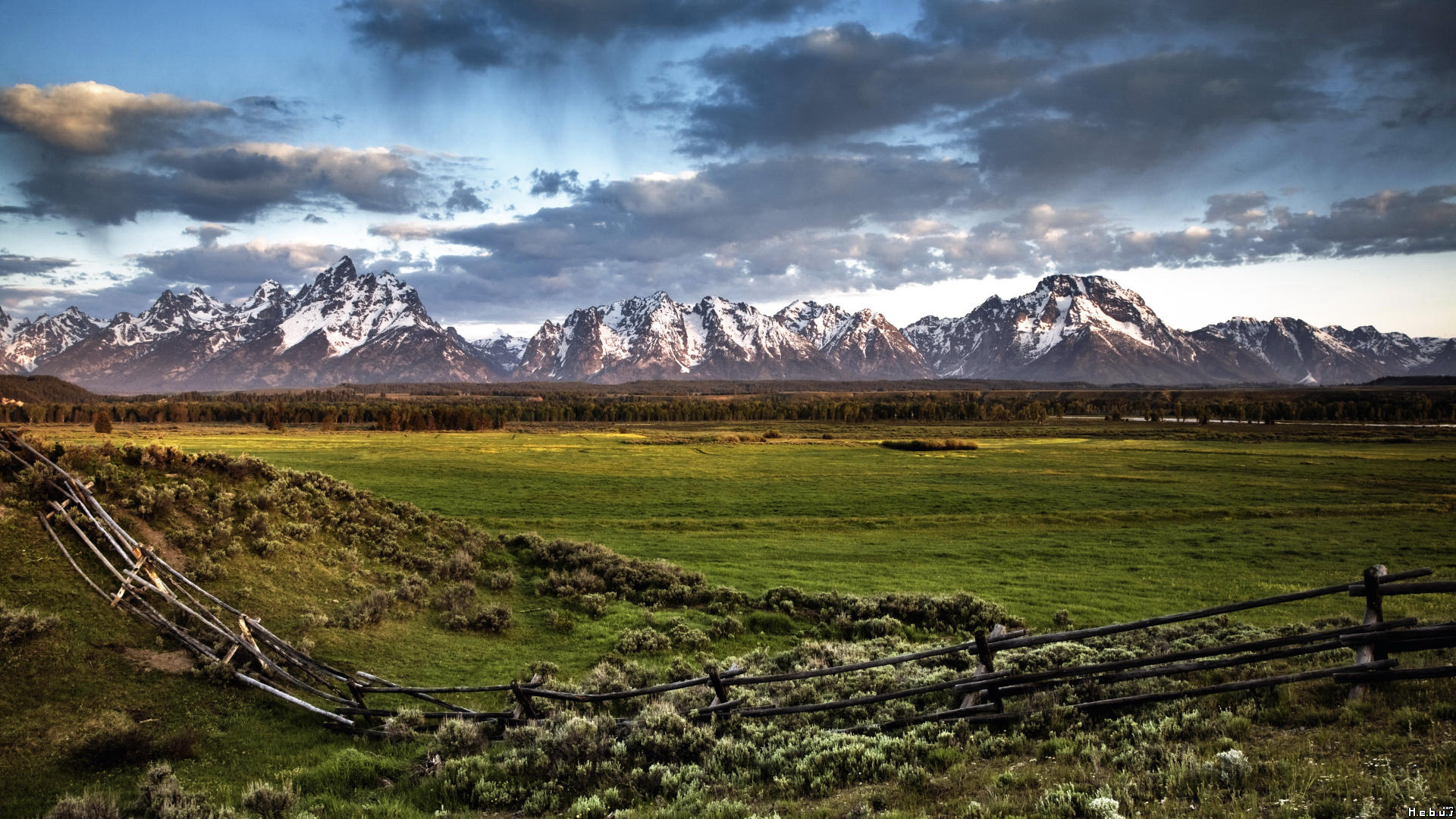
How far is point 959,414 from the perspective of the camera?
175 m

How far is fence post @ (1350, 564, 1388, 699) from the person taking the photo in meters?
7.73

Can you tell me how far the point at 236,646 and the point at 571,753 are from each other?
22.2 ft

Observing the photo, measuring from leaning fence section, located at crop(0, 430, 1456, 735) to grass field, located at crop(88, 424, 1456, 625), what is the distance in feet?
31.2

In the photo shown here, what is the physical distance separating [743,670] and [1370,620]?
8269 millimetres

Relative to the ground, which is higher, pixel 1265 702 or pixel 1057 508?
pixel 1265 702

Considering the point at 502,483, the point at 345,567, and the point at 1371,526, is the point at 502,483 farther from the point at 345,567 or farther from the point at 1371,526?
the point at 1371,526

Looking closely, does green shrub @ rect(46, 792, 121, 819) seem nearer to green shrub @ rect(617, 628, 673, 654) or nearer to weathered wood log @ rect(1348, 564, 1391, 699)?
green shrub @ rect(617, 628, 673, 654)

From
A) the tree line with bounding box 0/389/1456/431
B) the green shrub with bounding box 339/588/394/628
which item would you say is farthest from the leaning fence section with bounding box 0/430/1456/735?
the tree line with bounding box 0/389/1456/431

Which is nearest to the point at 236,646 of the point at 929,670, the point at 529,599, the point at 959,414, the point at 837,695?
the point at 529,599

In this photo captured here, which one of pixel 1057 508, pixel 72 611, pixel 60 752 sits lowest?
pixel 1057 508

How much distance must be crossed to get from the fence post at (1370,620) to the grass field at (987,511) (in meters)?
10.7

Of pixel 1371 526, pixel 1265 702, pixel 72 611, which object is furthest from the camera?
pixel 1371 526

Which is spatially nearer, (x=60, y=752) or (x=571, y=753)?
(x=60, y=752)

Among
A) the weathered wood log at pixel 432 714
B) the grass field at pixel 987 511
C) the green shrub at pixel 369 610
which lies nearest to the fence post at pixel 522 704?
the weathered wood log at pixel 432 714
